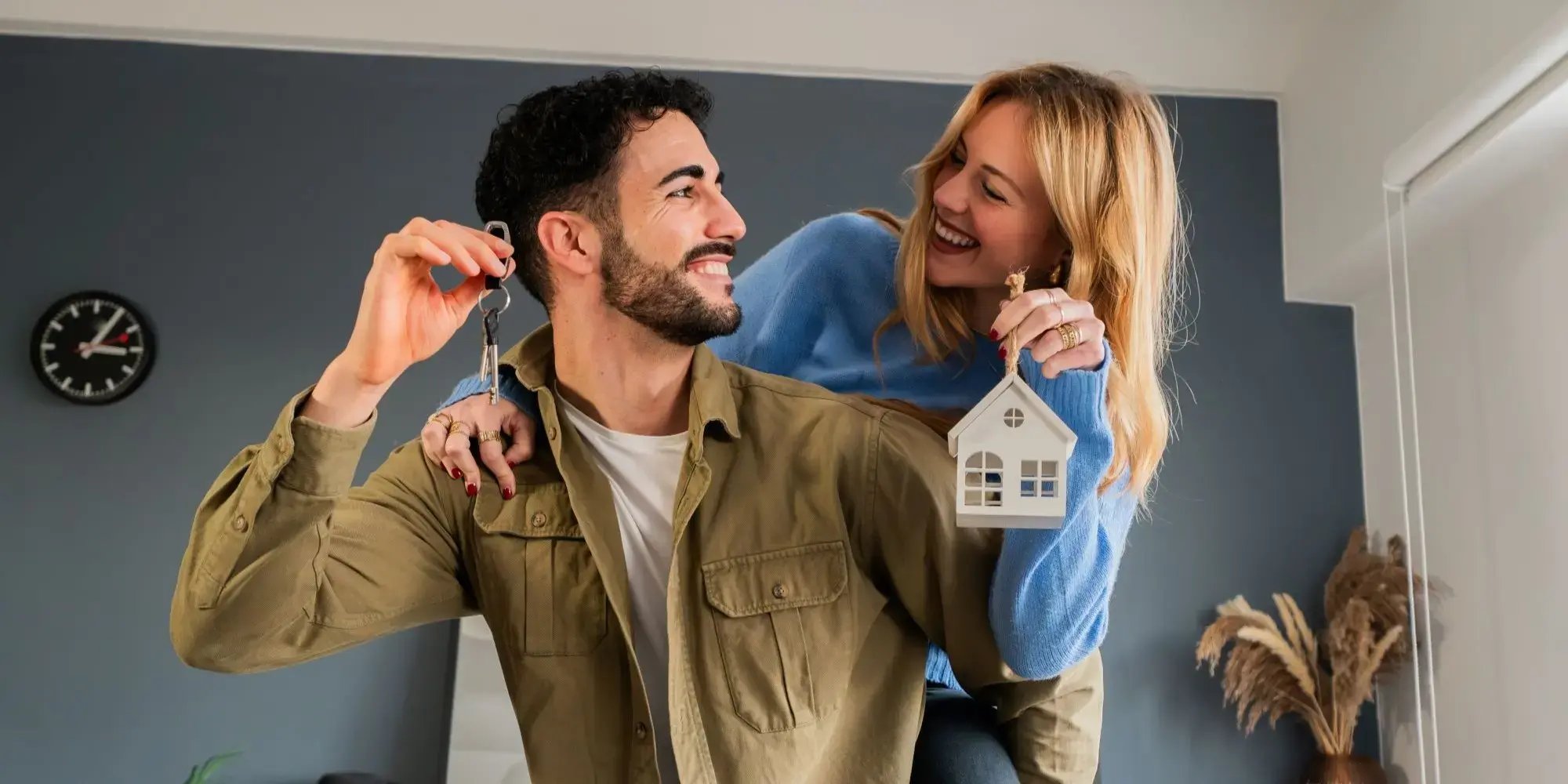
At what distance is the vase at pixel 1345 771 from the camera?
3457mm

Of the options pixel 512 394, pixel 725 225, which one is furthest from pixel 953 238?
pixel 512 394

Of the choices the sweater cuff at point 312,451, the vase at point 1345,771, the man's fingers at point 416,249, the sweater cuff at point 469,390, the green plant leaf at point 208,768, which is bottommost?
the green plant leaf at point 208,768

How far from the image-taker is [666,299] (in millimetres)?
1592

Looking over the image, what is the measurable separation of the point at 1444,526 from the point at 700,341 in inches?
96.7

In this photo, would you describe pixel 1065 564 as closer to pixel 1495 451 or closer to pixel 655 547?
pixel 655 547

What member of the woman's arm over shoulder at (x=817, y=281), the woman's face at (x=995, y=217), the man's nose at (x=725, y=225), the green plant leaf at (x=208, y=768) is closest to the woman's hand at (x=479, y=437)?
the man's nose at (x=725, y=225)

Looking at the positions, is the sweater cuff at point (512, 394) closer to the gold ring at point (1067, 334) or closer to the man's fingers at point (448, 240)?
the man's fingers at point (448, 240)

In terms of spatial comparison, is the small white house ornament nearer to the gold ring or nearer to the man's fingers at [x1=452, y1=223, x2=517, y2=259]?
the gold ring

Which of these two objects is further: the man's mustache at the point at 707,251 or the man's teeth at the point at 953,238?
the man's teeth at the point at 953,238

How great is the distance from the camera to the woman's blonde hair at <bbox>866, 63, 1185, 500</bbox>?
159 cm

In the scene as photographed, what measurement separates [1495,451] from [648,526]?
232cm

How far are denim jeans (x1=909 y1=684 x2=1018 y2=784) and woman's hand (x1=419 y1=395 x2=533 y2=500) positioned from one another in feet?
1.81

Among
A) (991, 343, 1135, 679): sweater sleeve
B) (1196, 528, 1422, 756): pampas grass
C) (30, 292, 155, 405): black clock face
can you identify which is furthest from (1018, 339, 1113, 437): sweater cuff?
(30, 292, 155, 405): black clock face

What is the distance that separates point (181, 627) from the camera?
1.36 meters
